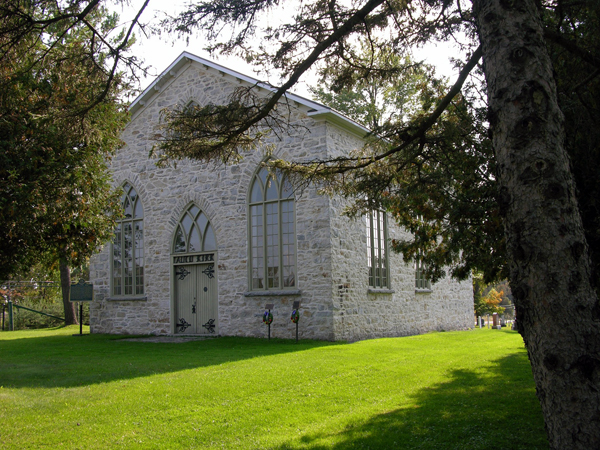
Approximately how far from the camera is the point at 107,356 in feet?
37.0

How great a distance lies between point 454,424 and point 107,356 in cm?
826

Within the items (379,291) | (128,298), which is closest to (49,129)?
(379,291)

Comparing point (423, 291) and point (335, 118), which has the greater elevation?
point (335, 118)

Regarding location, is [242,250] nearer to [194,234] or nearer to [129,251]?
[194,234]

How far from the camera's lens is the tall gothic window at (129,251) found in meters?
17.2

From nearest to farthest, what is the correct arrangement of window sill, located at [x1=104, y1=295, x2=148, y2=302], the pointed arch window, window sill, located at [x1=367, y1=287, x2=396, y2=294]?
1. window sill, located at [x1=367, y1=287, x2=396, y2=294]
2. the pointed arch window
3. window sill, located at [x1=104, y1=295, x2=148, y2=302]

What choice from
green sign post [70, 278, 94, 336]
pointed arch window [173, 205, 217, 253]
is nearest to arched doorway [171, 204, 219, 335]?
pointed arch window [173, 205, 217, 253]

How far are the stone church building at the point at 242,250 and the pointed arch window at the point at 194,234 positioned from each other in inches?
1.2

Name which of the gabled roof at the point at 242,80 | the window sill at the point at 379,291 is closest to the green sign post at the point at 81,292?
the gabled roof at the point at 242,80

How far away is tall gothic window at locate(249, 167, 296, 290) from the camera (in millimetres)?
14188

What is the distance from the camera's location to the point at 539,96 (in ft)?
11.8

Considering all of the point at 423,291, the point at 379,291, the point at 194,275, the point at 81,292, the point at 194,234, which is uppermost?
the point at 194,234

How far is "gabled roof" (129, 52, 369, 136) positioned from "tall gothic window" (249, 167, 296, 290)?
2.15 meters

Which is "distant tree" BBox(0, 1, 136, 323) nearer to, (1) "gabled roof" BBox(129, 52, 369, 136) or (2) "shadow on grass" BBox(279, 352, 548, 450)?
(2) "shadow on grass" BBox(279, 352, 548, 450)
